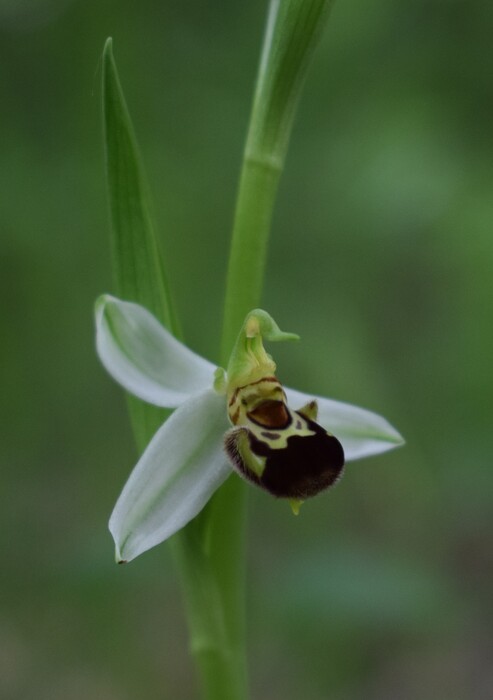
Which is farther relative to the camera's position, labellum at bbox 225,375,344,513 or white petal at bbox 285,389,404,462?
white petal at bbox 285,389,404,462

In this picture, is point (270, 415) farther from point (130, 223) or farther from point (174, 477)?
point (130, 223)

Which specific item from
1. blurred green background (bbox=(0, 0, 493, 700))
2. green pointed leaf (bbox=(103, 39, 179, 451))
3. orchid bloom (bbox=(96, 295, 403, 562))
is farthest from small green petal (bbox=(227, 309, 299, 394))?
blurred green background (bbox=(0, 0, 493, 700))

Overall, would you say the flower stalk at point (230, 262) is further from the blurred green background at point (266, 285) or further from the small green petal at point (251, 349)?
the blurred green background at point (266, 285)

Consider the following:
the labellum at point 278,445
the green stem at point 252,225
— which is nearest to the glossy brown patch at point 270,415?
the labellum at point 278,445

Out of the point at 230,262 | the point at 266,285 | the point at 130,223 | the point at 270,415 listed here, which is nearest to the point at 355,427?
the point at 270,415

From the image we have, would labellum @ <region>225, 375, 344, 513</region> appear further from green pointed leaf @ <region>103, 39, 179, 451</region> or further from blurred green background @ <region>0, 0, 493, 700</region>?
blurred green background @ <region>0, 0, 493, 700</region>

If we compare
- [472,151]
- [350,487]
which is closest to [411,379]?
[350,487]
